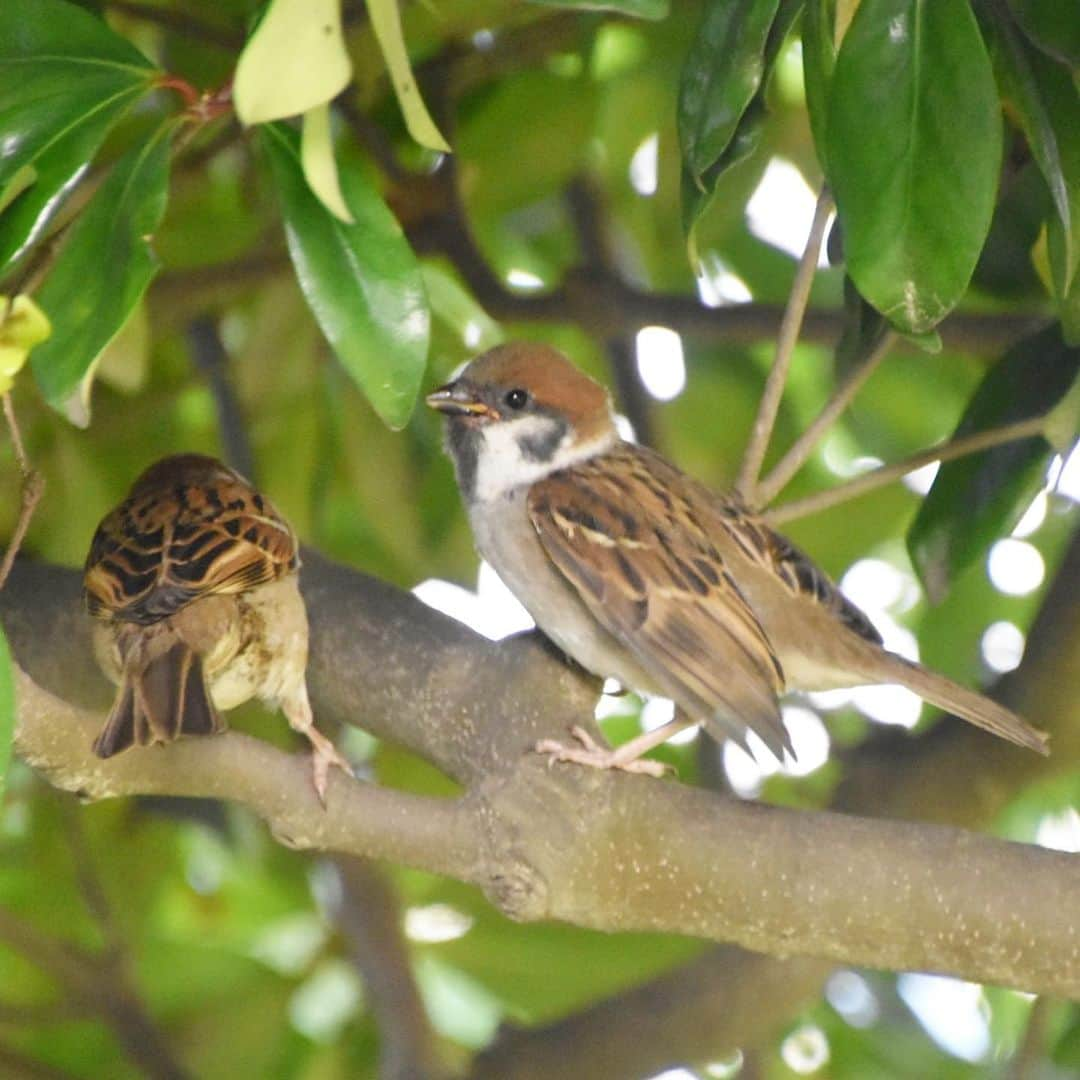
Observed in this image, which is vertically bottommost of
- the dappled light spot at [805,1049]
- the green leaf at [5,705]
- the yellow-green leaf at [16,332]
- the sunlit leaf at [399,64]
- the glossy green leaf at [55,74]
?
the dappled light spot at [805,1049]

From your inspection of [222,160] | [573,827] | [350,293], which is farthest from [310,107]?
[222,160]

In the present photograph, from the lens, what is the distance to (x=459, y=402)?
2.63 meters

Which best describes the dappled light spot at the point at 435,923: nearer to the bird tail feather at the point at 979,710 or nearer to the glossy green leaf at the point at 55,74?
the bird tail feather at the point at 979,710

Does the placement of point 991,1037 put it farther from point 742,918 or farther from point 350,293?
point 350,293

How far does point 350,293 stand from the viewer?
161 centimetres

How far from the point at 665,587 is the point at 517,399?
0.43m

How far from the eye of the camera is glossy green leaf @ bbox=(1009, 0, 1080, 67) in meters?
1.60

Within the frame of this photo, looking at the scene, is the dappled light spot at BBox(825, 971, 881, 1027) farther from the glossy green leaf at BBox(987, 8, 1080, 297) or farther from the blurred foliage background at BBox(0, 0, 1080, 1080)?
the glossy green leaf at BBox(987, 8, 1080, 297)

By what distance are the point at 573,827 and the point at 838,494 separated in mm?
548

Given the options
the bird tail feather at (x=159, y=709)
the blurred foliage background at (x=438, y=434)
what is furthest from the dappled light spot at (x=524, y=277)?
the bird tail feather at (x=159, y=709)

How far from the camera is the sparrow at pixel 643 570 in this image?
2.23 meters

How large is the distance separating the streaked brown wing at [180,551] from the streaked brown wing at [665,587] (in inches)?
14.1

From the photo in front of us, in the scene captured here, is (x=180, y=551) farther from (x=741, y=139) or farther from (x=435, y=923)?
(x=435, y=923)

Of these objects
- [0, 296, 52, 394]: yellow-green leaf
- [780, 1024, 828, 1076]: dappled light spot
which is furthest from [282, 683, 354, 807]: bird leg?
[780, 1024, 828, 1076]: dappled light spot
